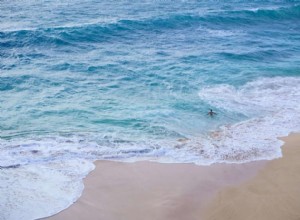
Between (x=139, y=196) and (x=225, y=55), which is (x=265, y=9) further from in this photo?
(x=139, y=196)

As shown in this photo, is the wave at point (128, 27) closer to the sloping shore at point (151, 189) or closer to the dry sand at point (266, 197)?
the sloping shore at point (151, 189)

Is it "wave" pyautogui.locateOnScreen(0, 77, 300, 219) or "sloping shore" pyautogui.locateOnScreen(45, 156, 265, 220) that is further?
"wave" pyautogui.locateOnScreen(0, 77, 300, 219)

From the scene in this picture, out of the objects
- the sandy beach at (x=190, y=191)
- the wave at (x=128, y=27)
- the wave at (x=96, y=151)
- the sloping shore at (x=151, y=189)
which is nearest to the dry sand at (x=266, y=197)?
the sandy beach at (x=190, y=191)

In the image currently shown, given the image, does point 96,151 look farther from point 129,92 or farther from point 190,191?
point 129,92

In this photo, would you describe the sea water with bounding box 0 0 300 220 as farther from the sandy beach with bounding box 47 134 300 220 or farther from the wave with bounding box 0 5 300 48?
the sandy beach with bounding box 47 134 300 220

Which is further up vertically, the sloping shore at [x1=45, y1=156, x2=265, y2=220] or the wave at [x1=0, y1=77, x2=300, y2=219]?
the wave at [x1=0, y1=77, x2=300, y2=219]

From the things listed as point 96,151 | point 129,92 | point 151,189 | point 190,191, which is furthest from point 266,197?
point 129,92

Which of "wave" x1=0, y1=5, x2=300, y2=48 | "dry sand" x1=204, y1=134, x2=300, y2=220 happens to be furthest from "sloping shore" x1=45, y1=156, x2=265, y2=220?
"wave" x1=0, y1=5, x2=300, y2=48
